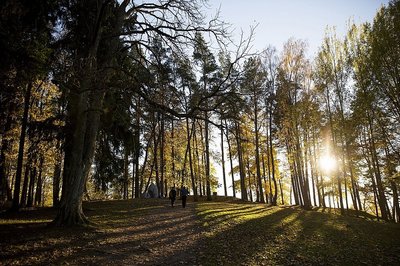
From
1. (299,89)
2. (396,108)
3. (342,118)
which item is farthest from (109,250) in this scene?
(299,89)

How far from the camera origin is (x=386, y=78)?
1439 centimetres

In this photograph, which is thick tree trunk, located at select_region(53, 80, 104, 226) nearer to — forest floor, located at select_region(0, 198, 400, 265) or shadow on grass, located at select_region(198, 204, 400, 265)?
forest floor, located at select_region(0, 198, 400, 265)

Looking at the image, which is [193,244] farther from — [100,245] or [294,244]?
[294,244]

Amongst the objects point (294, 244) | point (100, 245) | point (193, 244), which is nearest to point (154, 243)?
point (193, 244)

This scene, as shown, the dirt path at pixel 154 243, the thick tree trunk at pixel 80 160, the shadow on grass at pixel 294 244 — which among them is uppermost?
the thick tree trunk at pixel 80 160

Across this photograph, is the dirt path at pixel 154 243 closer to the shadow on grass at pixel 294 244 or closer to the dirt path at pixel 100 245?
the dirt path at pixel 100 245

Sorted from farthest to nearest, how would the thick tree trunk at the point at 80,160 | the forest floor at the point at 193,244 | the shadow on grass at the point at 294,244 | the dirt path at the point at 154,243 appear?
the thick tree trunk at the point at 80,160
the shadow on grass at the point at 294,244
the dirt path at the point at 154,243
the forest floor at the point at 193,244

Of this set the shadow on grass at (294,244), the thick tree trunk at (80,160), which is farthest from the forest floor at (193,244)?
the thick tree trunk at (80,160)

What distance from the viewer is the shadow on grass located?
7.02 m

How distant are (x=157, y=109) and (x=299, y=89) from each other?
1762 centimetres

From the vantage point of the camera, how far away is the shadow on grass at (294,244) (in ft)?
23.0

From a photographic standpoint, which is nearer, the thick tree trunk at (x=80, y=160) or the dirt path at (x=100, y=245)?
the dirt path at (x=100, y=245)

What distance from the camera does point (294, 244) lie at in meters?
8.47

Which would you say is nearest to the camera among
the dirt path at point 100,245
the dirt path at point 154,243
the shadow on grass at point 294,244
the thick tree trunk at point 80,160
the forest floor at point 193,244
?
the dirt path at point 100,245
